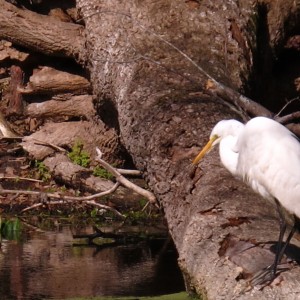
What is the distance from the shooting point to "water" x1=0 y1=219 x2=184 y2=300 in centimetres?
674

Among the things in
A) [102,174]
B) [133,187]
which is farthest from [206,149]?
[102,174]

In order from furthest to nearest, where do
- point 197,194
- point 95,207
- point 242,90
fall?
point 95,207 < point 242,90 < point 197,194

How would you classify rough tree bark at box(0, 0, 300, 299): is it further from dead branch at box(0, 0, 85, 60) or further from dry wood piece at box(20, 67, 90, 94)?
dry wood piece at box(20, 67, 90, 94)

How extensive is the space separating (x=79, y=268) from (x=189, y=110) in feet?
4.84

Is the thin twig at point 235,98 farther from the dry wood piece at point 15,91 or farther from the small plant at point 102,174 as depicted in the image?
the dry wood piece at point 15,91

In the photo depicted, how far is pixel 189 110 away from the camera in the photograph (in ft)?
24.2

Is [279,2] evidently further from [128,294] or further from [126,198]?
[128,294]

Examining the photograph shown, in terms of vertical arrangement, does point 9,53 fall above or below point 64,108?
above

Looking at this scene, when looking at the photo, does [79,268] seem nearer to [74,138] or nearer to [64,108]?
[74,138]

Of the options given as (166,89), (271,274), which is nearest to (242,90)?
(166,89)

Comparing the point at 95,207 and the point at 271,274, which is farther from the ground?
the point at 271,274

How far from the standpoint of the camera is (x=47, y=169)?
1037 cm

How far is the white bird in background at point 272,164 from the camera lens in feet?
17.8

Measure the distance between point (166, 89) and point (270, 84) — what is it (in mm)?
2731
